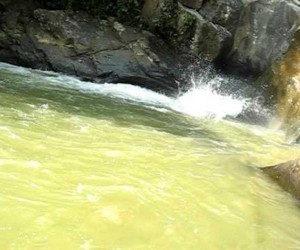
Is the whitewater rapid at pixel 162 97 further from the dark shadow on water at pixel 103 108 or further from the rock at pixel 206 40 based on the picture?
the rock at pixel 206 40

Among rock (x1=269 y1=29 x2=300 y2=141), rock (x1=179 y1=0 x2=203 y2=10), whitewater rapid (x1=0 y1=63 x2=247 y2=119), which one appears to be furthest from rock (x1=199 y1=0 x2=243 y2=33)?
rock (x1=269 y1=29 x2=300 y2=141)

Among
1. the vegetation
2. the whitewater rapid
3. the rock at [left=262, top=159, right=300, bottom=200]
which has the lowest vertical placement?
the whitewater rapid

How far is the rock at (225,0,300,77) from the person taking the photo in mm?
14508

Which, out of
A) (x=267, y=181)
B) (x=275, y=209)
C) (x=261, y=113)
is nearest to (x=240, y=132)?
(x=261, y=113)

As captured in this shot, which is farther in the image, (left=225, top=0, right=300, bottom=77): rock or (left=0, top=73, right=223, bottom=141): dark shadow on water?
(left=225, top=0, right=300, bottom=77): rock

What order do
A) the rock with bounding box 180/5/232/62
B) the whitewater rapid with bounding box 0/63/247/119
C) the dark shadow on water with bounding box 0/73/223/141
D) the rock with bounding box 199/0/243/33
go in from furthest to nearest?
the rock with bounding box 199/0/243/33 → the rock with bounding box 180/5/232/62 → the whitewater rapid with bounding box 0/63/247/119 → the dark shadow on water with bounding box 0/73/223/141

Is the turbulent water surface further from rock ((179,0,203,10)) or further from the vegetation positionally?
rock ((179,0,203,10))

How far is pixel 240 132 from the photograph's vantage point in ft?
31.4

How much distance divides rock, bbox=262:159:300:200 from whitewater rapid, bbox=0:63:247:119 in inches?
174

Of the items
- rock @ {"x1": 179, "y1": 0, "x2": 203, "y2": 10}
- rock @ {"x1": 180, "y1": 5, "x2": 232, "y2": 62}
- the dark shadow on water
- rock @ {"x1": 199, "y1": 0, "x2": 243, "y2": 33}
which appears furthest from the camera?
rock @ {"x1": 179, "y1": 0, "x2": 203, "y2": 10}

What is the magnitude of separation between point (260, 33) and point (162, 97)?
14.3 feet

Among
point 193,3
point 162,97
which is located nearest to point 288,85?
point 162,97

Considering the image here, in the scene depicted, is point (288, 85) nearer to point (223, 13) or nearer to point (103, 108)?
point (223, 13)

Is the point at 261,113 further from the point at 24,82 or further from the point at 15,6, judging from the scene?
the point at 15,6
